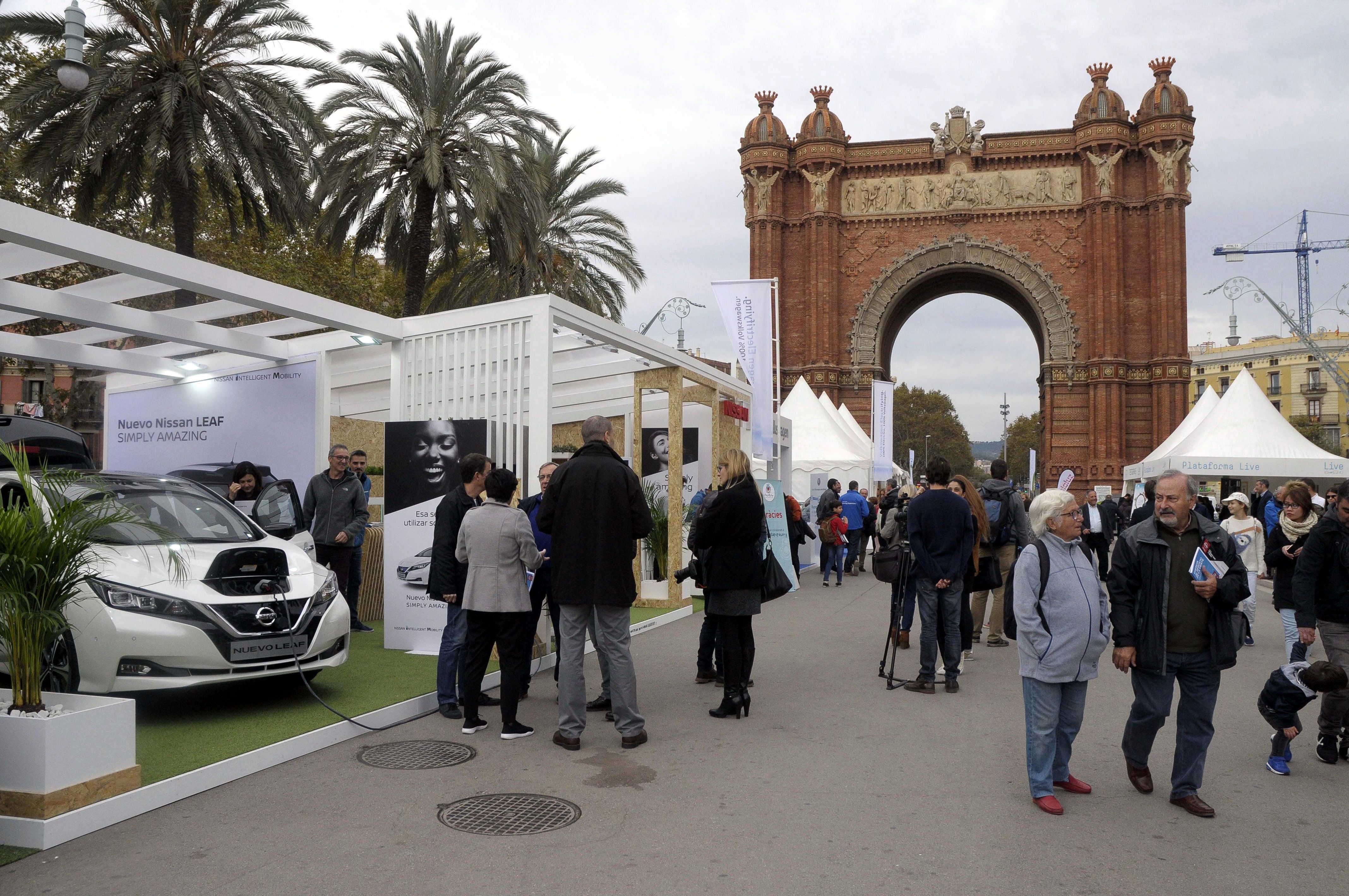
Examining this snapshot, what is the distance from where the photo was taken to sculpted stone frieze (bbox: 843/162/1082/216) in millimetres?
43312

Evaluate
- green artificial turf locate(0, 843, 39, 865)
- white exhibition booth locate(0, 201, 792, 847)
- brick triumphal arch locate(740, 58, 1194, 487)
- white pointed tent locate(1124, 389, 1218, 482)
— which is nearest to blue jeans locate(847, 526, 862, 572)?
white exhibition booth locate(0, 201, 792, 847)

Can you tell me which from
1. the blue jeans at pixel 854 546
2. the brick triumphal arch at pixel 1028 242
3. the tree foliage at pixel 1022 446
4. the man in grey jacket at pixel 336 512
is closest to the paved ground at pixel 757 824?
the man in grey jacket at pixel 336 512

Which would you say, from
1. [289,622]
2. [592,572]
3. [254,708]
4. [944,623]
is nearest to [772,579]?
[944,623]

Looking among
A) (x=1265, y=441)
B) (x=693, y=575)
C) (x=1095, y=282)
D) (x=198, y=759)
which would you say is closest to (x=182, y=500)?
(x=198, y=759)

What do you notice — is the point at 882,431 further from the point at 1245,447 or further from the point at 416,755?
the point at 416,755

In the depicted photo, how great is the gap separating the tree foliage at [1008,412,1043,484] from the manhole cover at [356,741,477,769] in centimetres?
12690

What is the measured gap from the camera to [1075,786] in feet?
18.8

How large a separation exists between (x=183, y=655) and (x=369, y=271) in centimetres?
2644

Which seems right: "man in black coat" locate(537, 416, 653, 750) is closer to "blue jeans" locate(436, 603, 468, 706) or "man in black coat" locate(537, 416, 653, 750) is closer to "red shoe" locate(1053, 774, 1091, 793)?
"blue jeans" locate(436, 603, 468, 706)

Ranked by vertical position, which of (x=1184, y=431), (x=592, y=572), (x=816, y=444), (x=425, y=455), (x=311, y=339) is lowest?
(x=592, y=572)

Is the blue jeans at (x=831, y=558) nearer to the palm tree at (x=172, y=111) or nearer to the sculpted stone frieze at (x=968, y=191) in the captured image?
the palm tree at (x=172, y=111)

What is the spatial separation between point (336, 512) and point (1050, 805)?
768cm

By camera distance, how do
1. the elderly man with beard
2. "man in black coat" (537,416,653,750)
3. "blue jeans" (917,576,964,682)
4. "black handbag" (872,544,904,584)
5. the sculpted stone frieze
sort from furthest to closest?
the sculpted stone frieze → "black handbag" (872,544,904,584) → "blue jeans" (917,576,964,682) → "man in black coat" (537,416,653,750) → the elderly man with beard

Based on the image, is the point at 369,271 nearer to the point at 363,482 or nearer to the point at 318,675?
the point at 363,482
